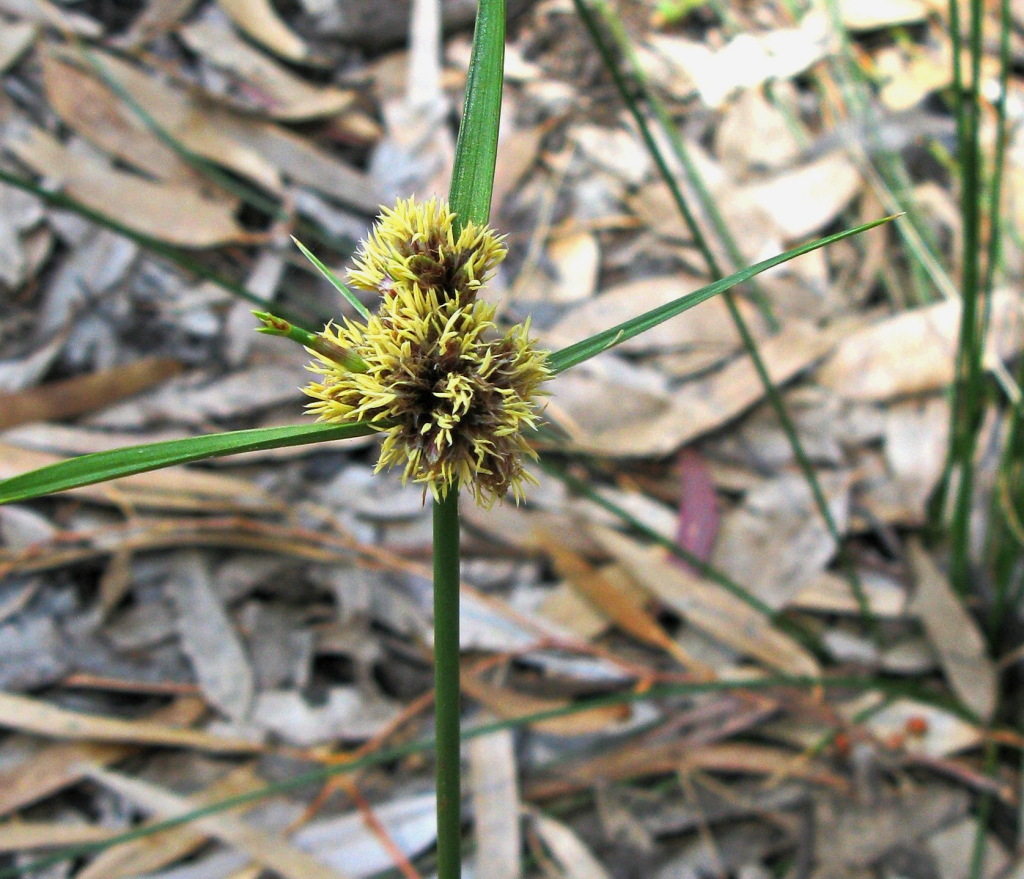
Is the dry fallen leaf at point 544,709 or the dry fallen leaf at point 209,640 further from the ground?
the dry fallen leaf at point 209,640

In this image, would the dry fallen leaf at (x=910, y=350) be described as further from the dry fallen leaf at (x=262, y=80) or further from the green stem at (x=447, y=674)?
the green stem at (x=447, y=674)

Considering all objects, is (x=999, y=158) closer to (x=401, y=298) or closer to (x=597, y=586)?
(x=597, y=586)

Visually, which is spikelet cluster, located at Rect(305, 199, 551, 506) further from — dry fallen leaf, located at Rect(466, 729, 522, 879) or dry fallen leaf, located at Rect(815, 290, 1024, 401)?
dry fallen leaf, located at Rect(815, 290, 1024, 401)

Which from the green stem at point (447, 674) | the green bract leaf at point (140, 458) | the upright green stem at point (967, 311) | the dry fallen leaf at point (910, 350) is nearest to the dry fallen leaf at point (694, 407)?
the dry fallen leaf at point (910, 350)

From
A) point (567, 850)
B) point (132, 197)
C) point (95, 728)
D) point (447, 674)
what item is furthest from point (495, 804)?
point (132, 197)

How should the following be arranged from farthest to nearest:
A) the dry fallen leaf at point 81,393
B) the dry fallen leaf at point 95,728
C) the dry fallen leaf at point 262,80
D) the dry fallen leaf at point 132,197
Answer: the dry fallen leaf at point 262,80
the dry fallen leaf at point 132,197
the dry fallen leaf at point 81,393
the dry fallen leaf at point 95,728

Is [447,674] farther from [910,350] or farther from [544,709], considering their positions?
[910,350]
